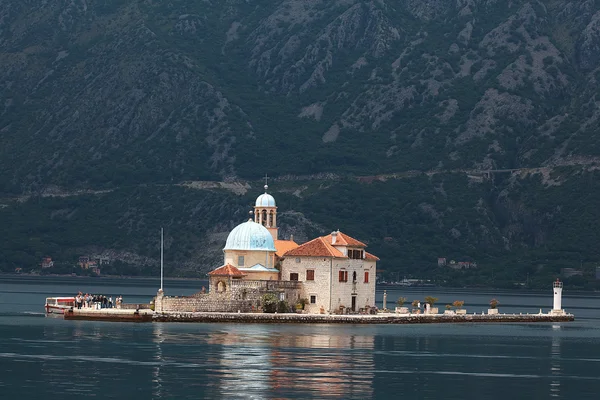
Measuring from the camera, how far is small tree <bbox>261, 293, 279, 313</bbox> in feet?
470

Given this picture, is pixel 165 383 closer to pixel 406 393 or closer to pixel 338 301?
pixel 406 393

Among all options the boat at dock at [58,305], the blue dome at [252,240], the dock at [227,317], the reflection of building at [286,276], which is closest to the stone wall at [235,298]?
the reflection of building at [286,276]

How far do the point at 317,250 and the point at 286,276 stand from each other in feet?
12.1

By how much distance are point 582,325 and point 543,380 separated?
67.1 m

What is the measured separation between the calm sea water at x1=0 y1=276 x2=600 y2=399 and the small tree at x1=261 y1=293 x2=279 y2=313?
257 inches

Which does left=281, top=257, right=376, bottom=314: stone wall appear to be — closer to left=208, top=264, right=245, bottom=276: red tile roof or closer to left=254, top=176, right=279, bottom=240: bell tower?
left=208, top=264, right=245, bottom=276: red tile roof

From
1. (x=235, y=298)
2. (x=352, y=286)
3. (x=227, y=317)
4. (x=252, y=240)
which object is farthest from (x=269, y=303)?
(x=352, y=286)

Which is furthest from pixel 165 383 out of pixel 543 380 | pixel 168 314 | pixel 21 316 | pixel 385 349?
pixel 21 316

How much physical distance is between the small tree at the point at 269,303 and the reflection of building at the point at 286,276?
0.44 m

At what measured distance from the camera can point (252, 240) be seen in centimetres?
14550

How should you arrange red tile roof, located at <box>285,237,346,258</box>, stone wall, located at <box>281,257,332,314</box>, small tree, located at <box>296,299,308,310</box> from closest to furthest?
1. red tile roof, located at <box>285,237,346,258</box>
2. stone wall, located at <box>281,257,332,314</box>
3. small tree, located at <box>296,299,308,310</box>

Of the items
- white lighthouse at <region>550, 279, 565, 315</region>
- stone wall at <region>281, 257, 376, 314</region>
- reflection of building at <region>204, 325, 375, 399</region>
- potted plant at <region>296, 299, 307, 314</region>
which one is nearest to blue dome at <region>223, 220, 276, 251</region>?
stone wall at <region>281, 257, 376, 314</region>

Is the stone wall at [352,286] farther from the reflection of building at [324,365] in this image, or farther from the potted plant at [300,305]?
the reflection of building at [324,365]

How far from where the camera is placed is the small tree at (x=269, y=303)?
143m
